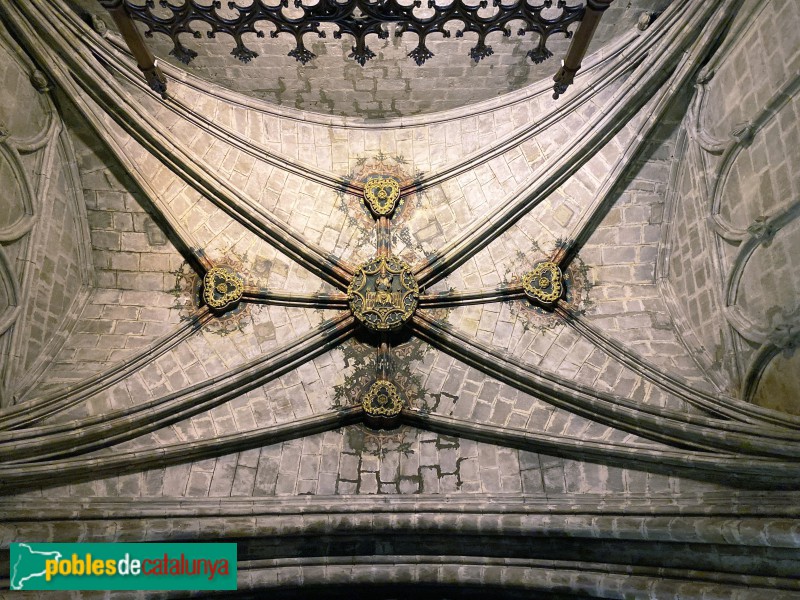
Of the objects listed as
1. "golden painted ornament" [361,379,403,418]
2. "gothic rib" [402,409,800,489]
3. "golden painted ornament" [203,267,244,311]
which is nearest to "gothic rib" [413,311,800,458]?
"gothic rib" [402,409,800,489]

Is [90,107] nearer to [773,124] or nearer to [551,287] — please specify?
[551,287]

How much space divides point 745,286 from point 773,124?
1.51 m

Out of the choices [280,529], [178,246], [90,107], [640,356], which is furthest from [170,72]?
[640,356]

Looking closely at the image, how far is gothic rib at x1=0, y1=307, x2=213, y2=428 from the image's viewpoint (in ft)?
18.9

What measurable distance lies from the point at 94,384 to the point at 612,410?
535cm

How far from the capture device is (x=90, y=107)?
6578mm

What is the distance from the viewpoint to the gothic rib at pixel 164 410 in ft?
18.4

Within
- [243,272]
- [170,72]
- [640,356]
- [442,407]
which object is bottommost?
[442,407]

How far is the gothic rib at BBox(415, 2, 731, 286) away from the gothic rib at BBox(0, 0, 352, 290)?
4.14ft

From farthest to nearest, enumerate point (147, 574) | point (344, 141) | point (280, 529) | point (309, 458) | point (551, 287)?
point (344, 141) → point (551, 287) → point (309, 458) → point (280, 529) → point (147, 574)

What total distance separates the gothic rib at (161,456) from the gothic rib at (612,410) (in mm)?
1339

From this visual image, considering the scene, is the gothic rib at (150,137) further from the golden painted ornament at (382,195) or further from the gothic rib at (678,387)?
the gothic rib at (678,387)

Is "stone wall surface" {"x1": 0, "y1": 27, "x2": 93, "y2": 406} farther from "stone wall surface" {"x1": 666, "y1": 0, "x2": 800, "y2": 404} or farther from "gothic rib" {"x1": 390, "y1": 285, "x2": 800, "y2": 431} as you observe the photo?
"stone wall surface" {"x1": 666, "y1": 0, "x2": 800, "y2": 404}

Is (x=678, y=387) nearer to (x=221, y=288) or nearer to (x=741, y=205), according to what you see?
(x=741, y=205)
